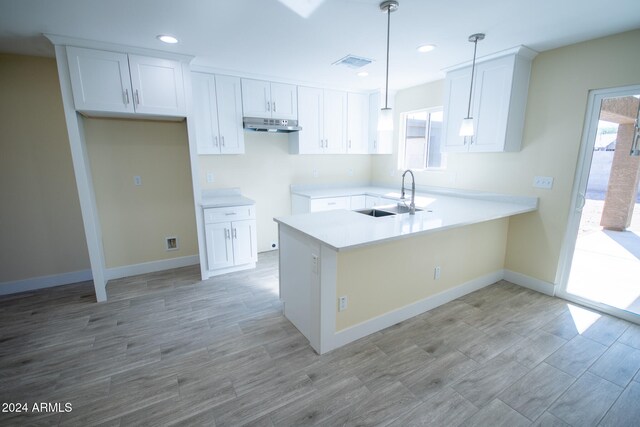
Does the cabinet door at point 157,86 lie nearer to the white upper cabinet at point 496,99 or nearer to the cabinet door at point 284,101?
the cabinet door at point 284,101

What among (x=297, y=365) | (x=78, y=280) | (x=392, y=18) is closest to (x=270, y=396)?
(x=297, y=365)

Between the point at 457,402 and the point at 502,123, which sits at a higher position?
the point at 502,123

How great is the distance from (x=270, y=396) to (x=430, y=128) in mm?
3988

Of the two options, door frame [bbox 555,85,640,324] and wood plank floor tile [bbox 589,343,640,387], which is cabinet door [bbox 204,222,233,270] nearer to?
wood plank floor tile [bbox 589,343,640,387]

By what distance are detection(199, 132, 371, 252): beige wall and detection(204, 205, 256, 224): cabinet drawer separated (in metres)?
0.63

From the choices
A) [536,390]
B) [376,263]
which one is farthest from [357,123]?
[536,390]

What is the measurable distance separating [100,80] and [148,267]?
221cm

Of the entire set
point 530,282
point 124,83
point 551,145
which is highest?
point 124,83

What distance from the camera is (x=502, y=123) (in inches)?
116

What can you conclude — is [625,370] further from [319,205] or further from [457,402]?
[319,205]

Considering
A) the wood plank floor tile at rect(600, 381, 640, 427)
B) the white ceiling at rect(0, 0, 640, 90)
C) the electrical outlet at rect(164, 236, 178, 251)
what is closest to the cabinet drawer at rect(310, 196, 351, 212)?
the white ceiling at rect(0, 0, 640, 90)

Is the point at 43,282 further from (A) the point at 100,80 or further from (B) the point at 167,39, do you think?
(B) the point at 167,39

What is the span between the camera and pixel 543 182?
2975 mm

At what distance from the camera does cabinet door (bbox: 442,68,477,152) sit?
10.5 feet
